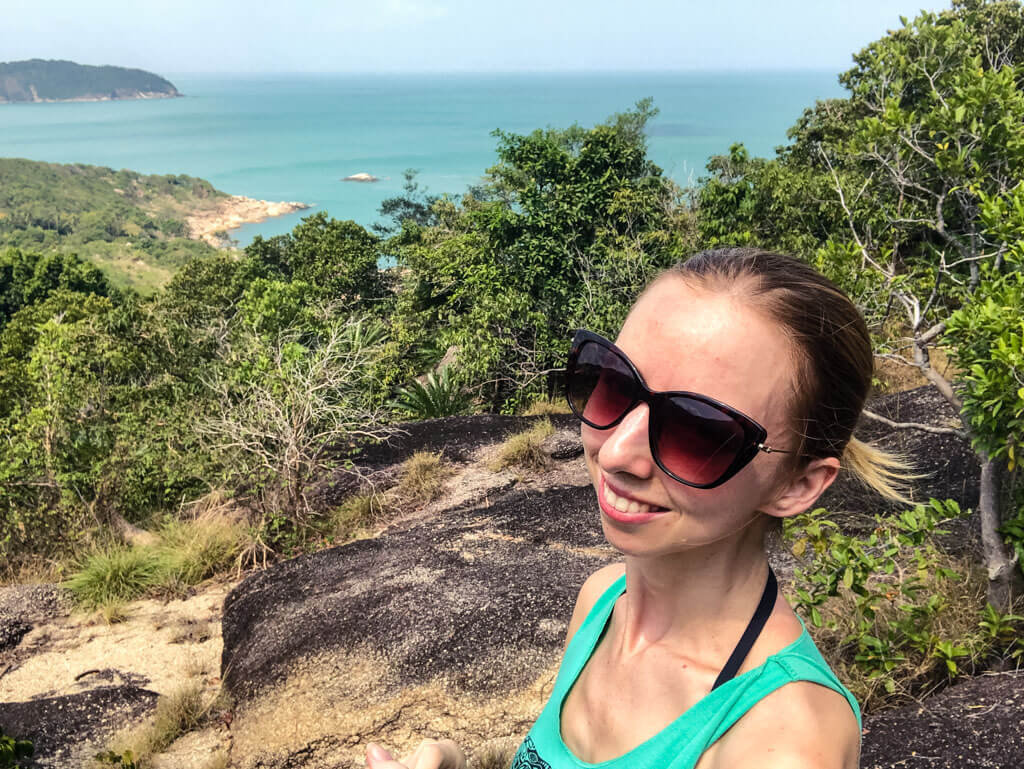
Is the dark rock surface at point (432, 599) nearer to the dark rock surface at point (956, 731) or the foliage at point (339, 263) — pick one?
the dark rock surface at point (956, 731)

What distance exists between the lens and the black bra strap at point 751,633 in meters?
1.14

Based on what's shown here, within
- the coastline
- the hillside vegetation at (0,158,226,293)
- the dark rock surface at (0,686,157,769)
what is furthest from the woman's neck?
the coastline

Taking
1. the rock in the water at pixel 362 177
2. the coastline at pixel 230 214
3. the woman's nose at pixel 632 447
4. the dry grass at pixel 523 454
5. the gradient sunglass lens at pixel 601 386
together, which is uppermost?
the rock in the water at pixel 362 177

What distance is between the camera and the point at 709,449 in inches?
42.4

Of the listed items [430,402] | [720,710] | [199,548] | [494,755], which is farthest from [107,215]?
[720,710]

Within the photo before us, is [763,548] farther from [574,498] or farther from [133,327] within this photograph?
[133,327]

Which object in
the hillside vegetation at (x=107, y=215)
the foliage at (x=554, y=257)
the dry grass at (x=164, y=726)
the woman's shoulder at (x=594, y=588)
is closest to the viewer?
the woman's shoulder at (x=594, y=588)

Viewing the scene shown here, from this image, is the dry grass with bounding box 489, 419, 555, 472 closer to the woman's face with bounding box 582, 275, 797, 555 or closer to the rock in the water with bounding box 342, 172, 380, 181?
the woman's face with bounding box 582, 275, 797, 555

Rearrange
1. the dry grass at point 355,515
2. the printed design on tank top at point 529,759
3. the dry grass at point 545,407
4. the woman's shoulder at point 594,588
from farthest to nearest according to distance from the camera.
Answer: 1. the dry grass at point 545,407
2. the dry grass at point 355,515
3. the woman's shoulder at point 594,588
4. the printed design on tank top at point 529,759

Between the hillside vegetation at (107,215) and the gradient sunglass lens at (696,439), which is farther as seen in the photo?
the hillside vegetation at (107,215)

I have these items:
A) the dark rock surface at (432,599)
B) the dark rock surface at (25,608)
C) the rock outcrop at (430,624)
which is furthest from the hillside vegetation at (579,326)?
the dark rock surface at (432,599)

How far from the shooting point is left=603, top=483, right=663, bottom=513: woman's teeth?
1151mm

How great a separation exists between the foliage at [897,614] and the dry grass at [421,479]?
18.5ft

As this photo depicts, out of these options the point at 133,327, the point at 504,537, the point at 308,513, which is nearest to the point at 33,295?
the point at 133,327
